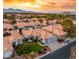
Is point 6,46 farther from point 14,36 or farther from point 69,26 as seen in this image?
point 69,26

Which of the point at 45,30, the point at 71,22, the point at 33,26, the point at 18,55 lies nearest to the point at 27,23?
the point at 33,26

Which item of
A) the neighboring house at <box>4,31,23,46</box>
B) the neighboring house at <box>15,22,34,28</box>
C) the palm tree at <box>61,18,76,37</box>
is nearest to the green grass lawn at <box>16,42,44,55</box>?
the neighboring house at <box>4,31,23,46</box>

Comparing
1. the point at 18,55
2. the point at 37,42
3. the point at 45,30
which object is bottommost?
the point at 18,55

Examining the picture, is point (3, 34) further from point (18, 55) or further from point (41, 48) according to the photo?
point (41, 48)

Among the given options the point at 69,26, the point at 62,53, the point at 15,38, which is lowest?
the point at 62,53

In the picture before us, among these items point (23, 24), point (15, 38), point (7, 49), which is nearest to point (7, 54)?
point (7, 49)

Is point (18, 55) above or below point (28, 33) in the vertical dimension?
below

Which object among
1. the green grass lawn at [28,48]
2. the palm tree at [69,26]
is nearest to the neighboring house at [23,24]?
the green grass lawn at [28,48]

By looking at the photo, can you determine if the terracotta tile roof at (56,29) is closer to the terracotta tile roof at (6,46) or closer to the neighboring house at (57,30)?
the neighboring house at (57,30)
